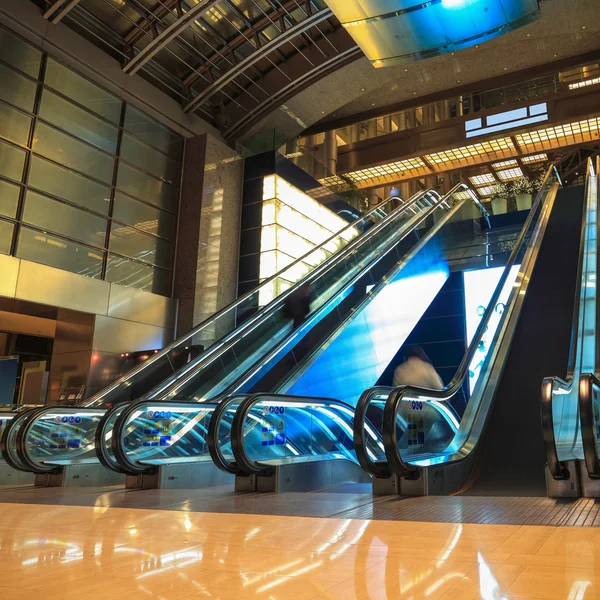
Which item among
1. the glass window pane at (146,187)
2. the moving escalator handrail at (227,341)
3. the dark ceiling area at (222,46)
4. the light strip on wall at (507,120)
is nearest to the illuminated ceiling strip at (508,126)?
the light strip on wall at (507,120)

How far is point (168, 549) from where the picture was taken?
321 centimetres

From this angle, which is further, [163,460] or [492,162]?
[492,162]

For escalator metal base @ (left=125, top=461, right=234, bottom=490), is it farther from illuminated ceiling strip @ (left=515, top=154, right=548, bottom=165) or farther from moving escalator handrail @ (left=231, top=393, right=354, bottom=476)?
illuminated ceiling strip @ (left=515, top=154, right=548, bottom=165)

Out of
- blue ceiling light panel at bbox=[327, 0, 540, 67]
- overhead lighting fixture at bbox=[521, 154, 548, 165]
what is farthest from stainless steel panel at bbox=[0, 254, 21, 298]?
overhead lighting fixture at bbox=[521, 154, 548, 165]

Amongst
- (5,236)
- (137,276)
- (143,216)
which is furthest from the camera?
(143,216)

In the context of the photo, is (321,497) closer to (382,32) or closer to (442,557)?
(442,557)

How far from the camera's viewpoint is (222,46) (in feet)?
63.0

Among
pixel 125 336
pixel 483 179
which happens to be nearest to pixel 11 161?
pixel 125 336

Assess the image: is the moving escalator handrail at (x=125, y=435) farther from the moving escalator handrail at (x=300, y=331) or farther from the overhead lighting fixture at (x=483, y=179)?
the overhead lighting fixture at (x=483, y=179)

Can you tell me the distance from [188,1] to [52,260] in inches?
323

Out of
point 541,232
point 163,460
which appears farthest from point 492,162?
point 163,460

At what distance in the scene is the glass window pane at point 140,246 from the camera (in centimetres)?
1677

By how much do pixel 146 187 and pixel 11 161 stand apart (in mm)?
4248

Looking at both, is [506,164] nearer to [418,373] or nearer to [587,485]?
[418,373]
